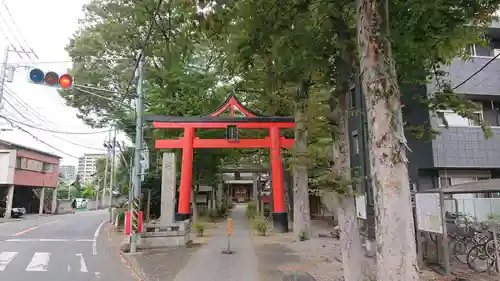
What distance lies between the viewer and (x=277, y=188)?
706 inches

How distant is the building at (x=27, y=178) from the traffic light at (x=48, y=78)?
2771 centimetres

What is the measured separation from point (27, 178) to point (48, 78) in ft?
106

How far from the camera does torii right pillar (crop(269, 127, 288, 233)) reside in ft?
58.5

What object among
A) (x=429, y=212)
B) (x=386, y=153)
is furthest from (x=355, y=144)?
(x=386, y=153)

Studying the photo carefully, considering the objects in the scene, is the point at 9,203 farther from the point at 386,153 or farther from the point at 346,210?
the point at 386,153

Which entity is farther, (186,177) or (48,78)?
(186,177)

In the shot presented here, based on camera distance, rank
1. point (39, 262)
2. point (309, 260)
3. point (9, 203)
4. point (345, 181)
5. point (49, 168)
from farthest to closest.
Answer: point (49, 168), point (9, 203), point (39, 262), point (309, 260), point (345, 181)

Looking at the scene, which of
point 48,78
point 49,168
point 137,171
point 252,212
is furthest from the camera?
point 49,168

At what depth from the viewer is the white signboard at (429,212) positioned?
7854mm

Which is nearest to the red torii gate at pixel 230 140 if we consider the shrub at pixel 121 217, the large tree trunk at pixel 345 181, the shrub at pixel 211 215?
the shrub at pixel 121 217

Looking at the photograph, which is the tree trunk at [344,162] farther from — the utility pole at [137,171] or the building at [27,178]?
the building at [27,178]

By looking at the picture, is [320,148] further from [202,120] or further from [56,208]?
[56,208]

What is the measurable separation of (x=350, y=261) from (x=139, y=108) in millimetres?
9645

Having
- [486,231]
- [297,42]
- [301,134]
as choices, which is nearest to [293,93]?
[301,134]
